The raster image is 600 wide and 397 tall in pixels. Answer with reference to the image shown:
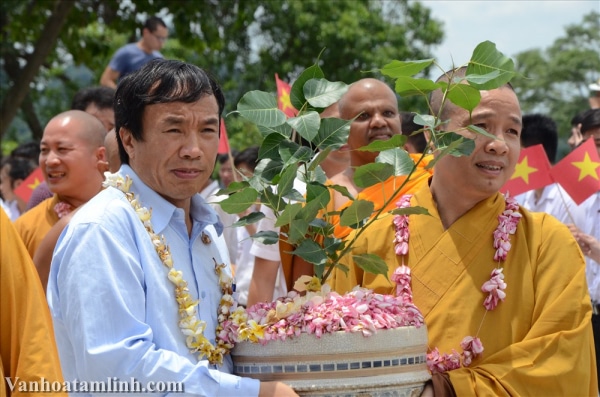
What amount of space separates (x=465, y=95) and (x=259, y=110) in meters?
0.66

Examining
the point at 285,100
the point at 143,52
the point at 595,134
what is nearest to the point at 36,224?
the point at 285,100

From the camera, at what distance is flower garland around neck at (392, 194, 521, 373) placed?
3.50m

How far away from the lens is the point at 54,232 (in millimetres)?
4484

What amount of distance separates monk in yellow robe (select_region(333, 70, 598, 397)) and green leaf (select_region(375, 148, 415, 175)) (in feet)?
1.12

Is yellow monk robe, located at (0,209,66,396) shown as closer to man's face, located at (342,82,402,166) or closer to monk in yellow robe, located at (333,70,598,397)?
monk in yellow robe, located at (333,70,598,397)

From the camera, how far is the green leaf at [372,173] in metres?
3.25

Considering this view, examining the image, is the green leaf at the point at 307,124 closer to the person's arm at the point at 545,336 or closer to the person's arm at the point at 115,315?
the person's arm at the point at 115,315

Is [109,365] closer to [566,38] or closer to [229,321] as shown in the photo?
[229,321]

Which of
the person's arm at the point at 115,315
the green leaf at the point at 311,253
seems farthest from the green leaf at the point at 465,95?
the person's arm at the point at 115,315

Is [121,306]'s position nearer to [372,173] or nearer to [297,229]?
[297,229]

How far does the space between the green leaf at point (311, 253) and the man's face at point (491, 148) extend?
83 centimetres

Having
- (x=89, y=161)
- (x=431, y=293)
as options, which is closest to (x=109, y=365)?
(x=431, y=293)

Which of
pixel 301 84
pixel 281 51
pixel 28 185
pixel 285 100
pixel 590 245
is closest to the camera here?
pixel 301 84

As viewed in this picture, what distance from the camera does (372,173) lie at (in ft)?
10.7
